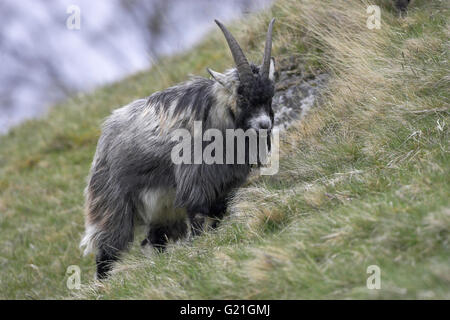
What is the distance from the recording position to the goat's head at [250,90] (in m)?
5.71

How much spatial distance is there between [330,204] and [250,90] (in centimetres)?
148

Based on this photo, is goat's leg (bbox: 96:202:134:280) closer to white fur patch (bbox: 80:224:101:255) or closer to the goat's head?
white fur patch (bbox: 80:224:101:255)

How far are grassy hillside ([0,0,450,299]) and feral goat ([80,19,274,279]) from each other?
1.10 ft

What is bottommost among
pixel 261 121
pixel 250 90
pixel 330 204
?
pixel 330 204

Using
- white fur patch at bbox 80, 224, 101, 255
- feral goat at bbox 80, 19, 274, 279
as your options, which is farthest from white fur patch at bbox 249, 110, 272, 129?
white fur patch at bbox 80, 224, 101, 255

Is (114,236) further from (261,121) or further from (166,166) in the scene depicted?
(261,121)

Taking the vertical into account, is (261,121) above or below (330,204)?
above

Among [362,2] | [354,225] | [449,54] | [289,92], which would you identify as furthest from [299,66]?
[354,225]

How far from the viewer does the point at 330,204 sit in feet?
16.3

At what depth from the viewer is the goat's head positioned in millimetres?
5715

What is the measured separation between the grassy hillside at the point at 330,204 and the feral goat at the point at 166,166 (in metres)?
0.34

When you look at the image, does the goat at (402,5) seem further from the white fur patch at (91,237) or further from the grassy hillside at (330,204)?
the white fur patch at (91,237)

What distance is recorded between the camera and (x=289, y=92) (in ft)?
25.0

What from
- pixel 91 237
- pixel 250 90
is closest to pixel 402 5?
pixel 250 90
